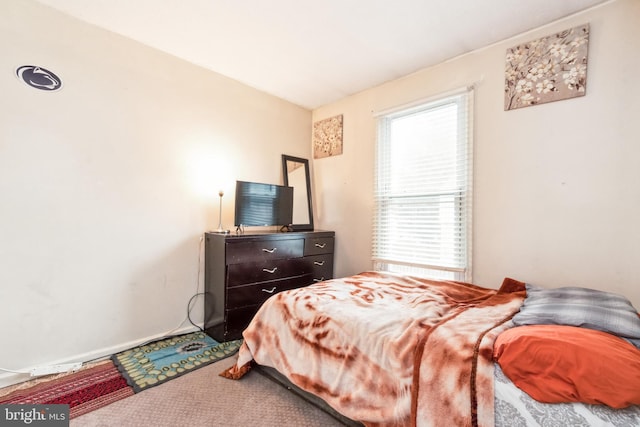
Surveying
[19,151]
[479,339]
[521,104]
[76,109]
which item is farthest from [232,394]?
[521,104]

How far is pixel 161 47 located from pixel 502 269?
133 inches

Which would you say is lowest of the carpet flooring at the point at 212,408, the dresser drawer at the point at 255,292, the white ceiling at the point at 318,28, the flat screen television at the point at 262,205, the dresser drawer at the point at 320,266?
the carpet flooring at the point at 212,408

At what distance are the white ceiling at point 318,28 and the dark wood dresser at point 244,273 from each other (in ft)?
5.30

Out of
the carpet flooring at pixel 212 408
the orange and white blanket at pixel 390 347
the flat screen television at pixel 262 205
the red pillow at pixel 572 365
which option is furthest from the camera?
the flat screen television at pixel 262 205

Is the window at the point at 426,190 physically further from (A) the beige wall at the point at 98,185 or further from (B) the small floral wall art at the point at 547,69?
(A) the beige wall at the point at 98,185

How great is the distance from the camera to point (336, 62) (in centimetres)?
252

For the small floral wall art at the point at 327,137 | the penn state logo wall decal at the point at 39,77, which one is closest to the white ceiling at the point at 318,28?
the penn state logo wall decal at the point at 39,77

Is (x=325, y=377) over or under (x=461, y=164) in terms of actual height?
under

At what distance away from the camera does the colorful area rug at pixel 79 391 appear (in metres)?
1.55

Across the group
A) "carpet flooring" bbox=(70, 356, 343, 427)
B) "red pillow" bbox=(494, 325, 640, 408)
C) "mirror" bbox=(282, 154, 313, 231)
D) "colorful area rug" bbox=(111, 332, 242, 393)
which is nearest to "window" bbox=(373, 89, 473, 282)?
→ "mirror" bbox=(282, 154, 313, 231)

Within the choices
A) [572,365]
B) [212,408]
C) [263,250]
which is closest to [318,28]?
[263,250]

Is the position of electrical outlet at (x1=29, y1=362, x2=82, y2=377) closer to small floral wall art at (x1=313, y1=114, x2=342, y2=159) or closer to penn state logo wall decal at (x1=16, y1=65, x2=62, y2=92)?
penn state logo wall decal at (x1=16, y1=65, x2=62, y2=92)

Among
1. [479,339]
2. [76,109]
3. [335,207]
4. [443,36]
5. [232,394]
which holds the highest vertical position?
[443,36]

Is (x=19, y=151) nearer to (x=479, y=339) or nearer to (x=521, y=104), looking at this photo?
(x=479, y=339)
